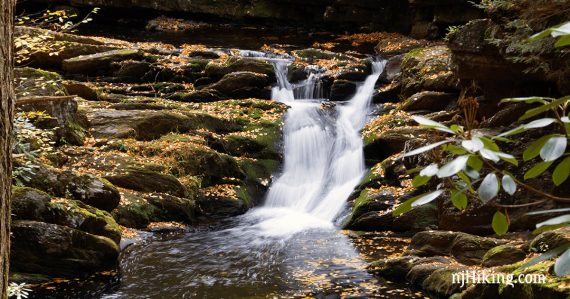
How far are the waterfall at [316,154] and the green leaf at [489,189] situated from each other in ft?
29.6

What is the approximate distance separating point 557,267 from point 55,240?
6.80 meters

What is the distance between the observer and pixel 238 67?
1720cm

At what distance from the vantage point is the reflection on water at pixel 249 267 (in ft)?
21.8

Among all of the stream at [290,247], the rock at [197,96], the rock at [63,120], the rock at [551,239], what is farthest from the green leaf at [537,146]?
the rock at [197,96]

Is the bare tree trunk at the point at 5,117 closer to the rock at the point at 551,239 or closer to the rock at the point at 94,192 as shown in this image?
the rock at the point at 551,239

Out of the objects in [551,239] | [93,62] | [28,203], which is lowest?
[28,203]

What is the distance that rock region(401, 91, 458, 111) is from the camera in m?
13.4

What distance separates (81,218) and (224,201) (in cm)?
402

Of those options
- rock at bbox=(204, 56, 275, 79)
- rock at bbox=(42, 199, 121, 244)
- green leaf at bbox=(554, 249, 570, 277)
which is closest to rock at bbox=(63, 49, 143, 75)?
rock at bbox=(204, 56, 275, 79)

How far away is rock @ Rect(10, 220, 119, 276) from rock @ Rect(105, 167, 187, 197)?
2.91 meters

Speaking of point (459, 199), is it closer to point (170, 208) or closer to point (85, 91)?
point (170, 208)

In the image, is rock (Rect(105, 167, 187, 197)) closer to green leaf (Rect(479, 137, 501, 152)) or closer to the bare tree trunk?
the bare tree trunk

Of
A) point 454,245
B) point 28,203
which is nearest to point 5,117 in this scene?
point 28,203

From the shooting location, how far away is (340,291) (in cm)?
655
